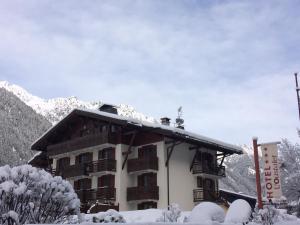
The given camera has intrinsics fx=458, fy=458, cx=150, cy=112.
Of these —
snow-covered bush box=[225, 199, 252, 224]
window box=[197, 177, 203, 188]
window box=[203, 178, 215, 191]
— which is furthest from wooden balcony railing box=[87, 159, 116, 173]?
snow-covered bush box=[225, 199, 252, 224]

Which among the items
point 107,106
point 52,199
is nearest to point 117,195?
point 107,106

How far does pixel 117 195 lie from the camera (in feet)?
101

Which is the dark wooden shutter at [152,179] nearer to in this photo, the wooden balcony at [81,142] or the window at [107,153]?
the window at [107,153]

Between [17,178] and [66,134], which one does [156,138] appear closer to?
[66,134]

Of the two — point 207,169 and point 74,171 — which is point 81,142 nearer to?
point 74,171

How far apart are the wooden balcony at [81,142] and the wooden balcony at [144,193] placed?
3.69 m

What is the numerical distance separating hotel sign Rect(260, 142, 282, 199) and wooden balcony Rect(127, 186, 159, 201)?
11.9 meters

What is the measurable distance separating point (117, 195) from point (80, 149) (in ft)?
16.9

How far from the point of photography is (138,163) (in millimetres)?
30469

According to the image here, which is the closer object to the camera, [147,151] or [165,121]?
[147,151]

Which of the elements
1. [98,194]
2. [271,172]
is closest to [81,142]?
[98,194]

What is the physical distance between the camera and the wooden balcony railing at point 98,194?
30400mm

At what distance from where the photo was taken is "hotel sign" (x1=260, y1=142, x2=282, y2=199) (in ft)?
60.2

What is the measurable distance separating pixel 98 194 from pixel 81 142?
443 cm
